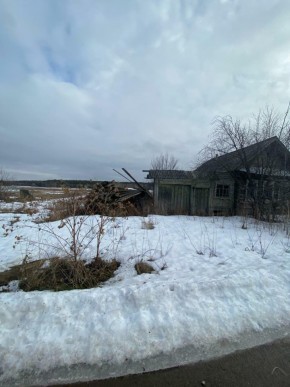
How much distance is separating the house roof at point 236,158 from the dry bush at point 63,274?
37.2 feet

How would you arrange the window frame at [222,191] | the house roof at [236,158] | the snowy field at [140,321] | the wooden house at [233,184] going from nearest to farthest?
the snowy field at [140,321]
the wooden house at [233,184]
the house roof at [236,158]
the window frame at [222,191]

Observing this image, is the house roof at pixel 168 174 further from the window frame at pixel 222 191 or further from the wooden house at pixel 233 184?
the window frame at pixel 222 191

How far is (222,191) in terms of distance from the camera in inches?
626

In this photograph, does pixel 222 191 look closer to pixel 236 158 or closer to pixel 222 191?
pixel 222 191

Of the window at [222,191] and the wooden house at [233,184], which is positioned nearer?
the wooden house at [233,184]

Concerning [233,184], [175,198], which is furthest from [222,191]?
[175,198]

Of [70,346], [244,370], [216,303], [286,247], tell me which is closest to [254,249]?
[286,247]

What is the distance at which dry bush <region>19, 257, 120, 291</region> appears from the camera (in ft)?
13.1

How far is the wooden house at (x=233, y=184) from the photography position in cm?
1263

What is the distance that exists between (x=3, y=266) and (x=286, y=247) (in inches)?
268

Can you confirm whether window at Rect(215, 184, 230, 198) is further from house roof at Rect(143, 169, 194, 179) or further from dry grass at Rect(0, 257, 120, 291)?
dry grass at Rect(0, 257, 120, 291)

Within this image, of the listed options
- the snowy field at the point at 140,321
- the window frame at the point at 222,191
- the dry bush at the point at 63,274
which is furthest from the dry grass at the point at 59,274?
the window frame at the point at 222,191

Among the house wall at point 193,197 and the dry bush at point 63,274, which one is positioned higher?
the house wall at point 193,197

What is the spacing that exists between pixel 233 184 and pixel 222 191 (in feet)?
2.88
